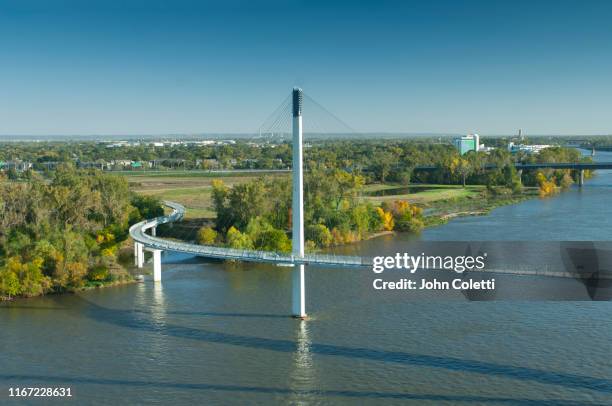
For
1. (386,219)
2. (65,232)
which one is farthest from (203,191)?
(65,232)

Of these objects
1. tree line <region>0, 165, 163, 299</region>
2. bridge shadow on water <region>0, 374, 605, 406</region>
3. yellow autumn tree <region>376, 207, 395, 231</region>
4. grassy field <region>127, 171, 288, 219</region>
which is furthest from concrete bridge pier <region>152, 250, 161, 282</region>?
yellow autumn tree <region>376, 207, 395, 231</region>

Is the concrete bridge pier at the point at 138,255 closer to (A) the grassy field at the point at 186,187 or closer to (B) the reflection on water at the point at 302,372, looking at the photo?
(A) the grassy field at the point at 186,187

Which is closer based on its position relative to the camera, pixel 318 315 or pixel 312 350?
pixel 312 350

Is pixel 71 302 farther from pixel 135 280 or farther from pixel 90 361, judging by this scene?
pixel 90 361

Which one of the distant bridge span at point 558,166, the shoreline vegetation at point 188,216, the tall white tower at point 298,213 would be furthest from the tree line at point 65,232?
the distant bridge span at point 558,166

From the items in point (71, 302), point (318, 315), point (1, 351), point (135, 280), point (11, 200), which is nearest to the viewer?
point (1, 351)

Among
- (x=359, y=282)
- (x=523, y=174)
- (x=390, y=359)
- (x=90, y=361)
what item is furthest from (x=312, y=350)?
(x=523, y=174)
